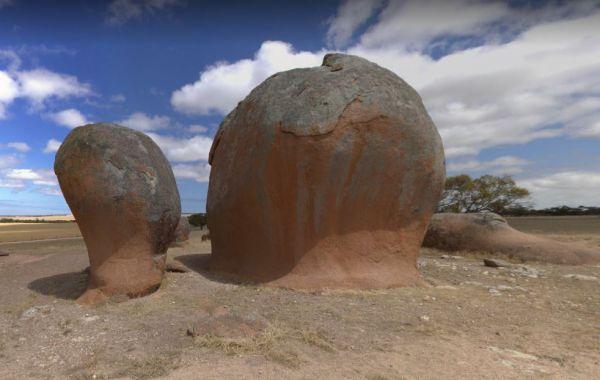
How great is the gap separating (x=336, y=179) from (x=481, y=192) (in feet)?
89.3

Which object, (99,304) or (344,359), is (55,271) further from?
(344,359)

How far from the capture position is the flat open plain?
13.8 feet

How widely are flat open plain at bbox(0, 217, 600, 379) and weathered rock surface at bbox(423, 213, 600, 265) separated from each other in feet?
11.5

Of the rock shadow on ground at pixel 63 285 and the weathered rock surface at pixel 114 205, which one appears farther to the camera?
the rock shadow on ground at pixel 63 285

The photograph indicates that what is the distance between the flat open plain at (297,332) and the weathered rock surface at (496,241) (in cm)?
352

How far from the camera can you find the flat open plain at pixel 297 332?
4.20 metres

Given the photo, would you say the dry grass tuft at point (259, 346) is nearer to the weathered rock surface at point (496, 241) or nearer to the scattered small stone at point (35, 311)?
the scattered small stone at point (35, 311)

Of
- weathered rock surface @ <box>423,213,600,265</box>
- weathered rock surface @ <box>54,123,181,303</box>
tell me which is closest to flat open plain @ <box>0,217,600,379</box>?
weathered rock surface @ <box>54,123,181,303</box>

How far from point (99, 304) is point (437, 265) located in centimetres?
684

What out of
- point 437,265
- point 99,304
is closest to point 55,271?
point 99,304

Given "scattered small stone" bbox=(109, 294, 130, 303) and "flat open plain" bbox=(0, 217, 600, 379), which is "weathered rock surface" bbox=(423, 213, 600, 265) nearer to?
"flat open plain" bbox=(0, 217, 600, 379)

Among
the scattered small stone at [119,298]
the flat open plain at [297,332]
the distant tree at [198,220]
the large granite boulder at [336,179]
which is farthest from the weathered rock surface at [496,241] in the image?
the distant tree at [198,220]

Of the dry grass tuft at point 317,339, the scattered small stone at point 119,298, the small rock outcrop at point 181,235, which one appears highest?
the small rock outcrop at point 181,235

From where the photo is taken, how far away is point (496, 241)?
42.3ft
